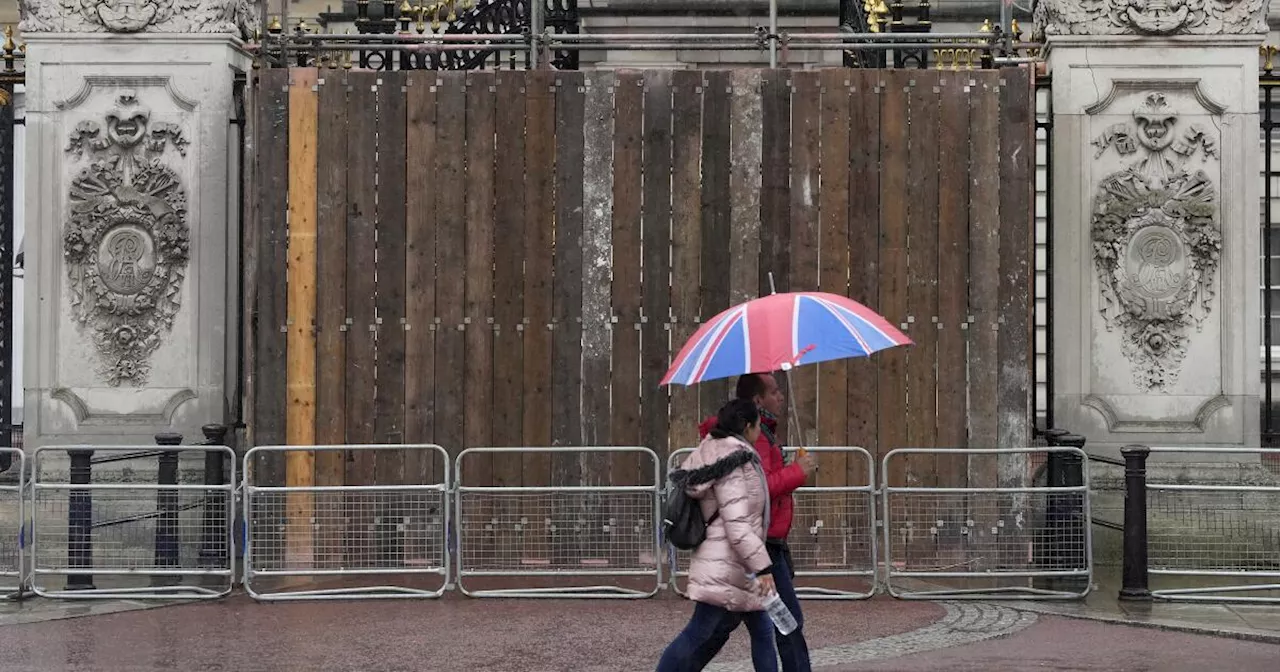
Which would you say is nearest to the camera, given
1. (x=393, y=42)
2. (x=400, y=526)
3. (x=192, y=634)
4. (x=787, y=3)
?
(x=192, y=634)

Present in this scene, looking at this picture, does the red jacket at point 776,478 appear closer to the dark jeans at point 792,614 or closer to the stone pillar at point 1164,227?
the dark jeans at point 792,614

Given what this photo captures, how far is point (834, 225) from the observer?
13.0 metres

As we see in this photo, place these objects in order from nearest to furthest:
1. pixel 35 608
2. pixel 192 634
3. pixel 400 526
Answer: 1. pixel 192 634
2. pixel 35 608
3. pixel 400 526

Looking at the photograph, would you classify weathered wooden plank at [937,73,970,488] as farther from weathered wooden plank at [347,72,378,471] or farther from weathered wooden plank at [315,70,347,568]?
weathered wooden plank at [315,70,347,568]

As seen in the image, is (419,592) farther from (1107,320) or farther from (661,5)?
(661,5)

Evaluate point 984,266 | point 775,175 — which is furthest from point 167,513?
point 984,266

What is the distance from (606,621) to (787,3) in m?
13.1

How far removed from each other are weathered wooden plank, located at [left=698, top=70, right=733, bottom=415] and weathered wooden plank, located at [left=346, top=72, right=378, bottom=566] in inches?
94.7

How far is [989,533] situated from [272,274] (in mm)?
5481

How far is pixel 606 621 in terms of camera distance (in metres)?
11.2

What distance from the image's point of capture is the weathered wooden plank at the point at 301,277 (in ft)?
42.7

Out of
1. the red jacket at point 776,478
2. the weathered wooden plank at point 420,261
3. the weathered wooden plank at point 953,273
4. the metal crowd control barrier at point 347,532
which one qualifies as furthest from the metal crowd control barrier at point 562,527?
the red jacket at point 776,478

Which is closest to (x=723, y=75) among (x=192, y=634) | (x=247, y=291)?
(x=247, y=291)

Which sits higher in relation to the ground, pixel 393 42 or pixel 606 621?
pixel 393 42
